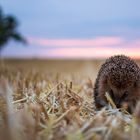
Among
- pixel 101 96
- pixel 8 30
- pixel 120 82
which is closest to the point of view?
pixel 120 82

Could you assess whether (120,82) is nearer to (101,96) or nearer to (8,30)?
(101,96)

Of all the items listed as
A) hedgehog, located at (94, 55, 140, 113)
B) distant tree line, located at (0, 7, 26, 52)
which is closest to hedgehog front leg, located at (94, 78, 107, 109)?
hedgehog, located at (94, 55, 140, 113)

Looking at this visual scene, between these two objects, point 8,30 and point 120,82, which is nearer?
point 120,82

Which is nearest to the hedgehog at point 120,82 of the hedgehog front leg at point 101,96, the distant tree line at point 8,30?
the hedgehog front leg at point 101,96

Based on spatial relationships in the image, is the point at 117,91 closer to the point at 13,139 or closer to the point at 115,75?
the point at 115,75

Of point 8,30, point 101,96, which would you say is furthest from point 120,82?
point 8,30

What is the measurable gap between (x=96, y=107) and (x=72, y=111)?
Result: 78.9 inches

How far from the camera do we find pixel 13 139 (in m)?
3.84

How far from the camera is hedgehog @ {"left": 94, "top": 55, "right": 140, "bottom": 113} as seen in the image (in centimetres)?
641

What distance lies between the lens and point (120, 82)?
6.39m

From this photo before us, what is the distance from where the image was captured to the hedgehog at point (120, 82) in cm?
641

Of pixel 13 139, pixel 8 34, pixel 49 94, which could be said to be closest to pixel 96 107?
pixel 49 94

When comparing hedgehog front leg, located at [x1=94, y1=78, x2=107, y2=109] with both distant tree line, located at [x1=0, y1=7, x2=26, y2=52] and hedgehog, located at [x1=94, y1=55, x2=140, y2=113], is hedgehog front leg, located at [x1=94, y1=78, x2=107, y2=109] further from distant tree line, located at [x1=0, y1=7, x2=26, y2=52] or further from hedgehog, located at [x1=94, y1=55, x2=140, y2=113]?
distant tree line, located at [x1=0, y1=7, x2=26, y2=52]

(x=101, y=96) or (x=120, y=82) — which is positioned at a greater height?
(x=120, y=82)
